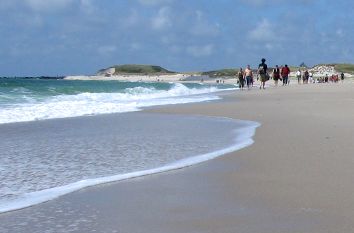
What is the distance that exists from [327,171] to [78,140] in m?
4.47

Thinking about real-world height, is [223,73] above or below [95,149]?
above

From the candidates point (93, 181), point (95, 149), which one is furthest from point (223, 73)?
point (93, 181)

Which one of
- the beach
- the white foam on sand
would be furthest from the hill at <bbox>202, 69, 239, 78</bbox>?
the beach

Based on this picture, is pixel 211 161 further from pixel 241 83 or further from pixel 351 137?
pixel 241 83

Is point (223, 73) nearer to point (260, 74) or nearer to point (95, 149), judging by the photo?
point (260, 74)

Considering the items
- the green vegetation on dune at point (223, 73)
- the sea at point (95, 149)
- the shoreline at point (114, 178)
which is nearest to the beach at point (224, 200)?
the shoreline at point (114, 178)

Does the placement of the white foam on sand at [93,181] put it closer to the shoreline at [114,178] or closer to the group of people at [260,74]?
the shoreline at [114,178]

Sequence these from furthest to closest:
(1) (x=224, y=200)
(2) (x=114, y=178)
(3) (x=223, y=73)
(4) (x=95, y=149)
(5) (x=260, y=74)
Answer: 1. (3) (x=223, y=73)
2. (5) (x=260, y=74)
3. (4) (x=95, y=149)
4. (2) (x=114, y=178)
5. (1) (x=224, y=200)

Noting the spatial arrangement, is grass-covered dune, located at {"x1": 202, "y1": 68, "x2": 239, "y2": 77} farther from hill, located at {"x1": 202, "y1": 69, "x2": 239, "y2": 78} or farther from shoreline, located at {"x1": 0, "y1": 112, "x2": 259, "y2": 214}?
shoreline, located at {"x1": 0, "y1": 112, "x2": 259, "y2": 214}

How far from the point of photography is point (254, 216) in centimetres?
384

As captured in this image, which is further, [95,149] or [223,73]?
[223,73]

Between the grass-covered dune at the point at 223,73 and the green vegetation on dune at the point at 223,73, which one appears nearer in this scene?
the green vegetation on dune at the point at 223,73

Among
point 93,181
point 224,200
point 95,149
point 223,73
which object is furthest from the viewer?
point 223,73

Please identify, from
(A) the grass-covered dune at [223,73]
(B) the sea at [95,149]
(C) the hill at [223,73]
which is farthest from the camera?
(A) the grass-covered dune at [223,73]
